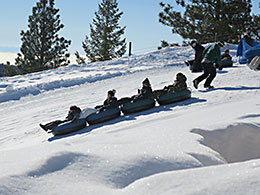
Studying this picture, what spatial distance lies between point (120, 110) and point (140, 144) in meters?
3.59

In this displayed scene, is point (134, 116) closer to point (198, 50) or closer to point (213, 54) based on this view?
point (213, 54)

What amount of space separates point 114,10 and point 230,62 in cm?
2639

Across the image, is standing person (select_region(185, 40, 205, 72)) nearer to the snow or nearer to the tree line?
the snow

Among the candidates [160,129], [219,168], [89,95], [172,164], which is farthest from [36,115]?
[219,168]

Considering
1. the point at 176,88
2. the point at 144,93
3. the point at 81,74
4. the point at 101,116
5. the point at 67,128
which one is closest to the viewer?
the point at 67,128

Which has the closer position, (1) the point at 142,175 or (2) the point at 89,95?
(1) the point at 142,175

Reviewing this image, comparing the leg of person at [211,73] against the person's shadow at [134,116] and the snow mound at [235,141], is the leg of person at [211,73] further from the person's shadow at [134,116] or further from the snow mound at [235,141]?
the snow mound at [235,141]

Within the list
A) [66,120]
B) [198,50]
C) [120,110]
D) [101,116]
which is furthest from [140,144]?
[198,50]

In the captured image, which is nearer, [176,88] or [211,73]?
[176,88]

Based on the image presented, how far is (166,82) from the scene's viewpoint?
1237 cm

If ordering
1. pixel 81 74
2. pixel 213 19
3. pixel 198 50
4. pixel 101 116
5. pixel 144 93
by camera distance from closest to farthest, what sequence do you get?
pixel 101 116, pixel 144 93, pixel 198 50, pixel 81 74, pixel 213 19

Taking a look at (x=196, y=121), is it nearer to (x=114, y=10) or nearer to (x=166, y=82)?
(x=166, y=82)

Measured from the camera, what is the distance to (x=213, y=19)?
88.0 ft

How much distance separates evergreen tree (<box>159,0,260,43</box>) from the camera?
26.5 meters
